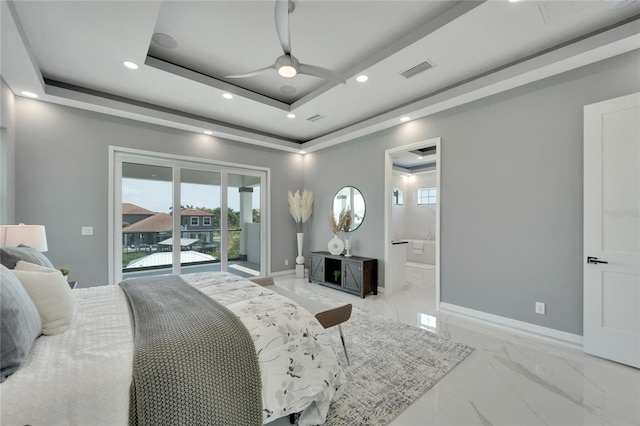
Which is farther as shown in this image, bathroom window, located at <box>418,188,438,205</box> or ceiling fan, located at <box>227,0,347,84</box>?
bathroom window, located at <box>418,188,438,205</box>

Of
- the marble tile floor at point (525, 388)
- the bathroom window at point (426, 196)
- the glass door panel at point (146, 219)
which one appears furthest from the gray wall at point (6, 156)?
the bathroom window at point (426, 196)

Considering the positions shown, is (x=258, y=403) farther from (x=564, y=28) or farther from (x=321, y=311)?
(x=564, y=28)

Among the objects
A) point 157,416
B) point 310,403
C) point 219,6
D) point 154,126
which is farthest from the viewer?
point 154,126

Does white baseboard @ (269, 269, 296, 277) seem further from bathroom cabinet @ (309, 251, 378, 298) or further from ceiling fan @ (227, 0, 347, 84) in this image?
ceiling fan @ (227, 0, 347, 84)

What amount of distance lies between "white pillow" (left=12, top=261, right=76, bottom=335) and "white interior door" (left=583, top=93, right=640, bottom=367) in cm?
395

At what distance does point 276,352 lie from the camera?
1500 mm

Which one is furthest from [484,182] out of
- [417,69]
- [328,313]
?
[328,313]

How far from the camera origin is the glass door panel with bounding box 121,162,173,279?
4.01m

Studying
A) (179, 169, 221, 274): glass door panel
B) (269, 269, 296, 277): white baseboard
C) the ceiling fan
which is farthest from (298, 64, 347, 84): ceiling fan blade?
(269, 269, 296, 277): white baseboard

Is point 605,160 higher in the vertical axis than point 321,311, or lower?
higher

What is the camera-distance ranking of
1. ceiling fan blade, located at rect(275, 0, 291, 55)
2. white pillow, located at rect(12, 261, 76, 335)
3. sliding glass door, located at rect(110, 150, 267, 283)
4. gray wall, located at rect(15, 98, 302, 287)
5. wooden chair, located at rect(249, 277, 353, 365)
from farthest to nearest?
sliding glass door, located at rect(110, 150, 267, 283) < gray wall, located at rect(15, 98, 302, 287) < wooden chair, located at rect(249, 277, 353, 365) < ceiling fan blade, located at rect(275, 0, 291, 55) < white pillow, located at rect(12, 261, 76, 335)

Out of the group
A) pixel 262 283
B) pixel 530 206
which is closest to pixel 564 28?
pixel 530 206

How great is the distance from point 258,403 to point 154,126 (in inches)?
166

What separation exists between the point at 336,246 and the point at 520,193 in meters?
2.84
